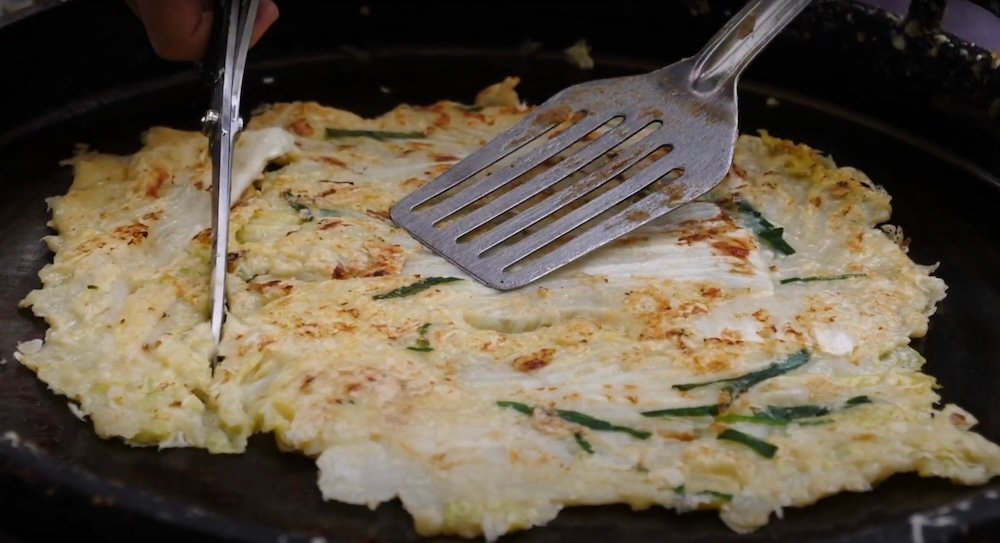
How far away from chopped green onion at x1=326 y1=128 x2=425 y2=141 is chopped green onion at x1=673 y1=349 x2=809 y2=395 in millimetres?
1403

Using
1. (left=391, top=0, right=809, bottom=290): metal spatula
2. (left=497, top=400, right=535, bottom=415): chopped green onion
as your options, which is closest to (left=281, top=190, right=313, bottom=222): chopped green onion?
(left=391, top=0, right=809, bottom=290): metal spatula

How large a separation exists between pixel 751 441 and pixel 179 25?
1818 mm

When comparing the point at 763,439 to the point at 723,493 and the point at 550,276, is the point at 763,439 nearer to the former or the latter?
the point at 723,493

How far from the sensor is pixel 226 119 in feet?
8.72

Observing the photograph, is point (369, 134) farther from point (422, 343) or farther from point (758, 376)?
point (758, 376)

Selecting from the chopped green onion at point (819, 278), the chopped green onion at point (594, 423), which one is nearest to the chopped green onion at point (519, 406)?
the chopped green onion at point (594, 423)

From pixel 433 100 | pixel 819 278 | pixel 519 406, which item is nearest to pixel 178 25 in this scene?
pixel 433 100

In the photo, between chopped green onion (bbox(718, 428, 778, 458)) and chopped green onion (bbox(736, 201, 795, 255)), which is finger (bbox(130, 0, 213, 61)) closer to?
chopped green onion (bbox(736, 201, 795, 255))

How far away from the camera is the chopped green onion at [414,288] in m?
2.54

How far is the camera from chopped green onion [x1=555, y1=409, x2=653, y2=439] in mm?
2161

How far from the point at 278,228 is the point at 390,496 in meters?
1.01

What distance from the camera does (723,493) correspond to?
2025 mm

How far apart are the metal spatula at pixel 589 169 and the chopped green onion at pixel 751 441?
0.64 meters

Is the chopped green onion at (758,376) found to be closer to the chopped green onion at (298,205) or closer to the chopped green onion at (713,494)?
the chopped green onion at (713,494)
